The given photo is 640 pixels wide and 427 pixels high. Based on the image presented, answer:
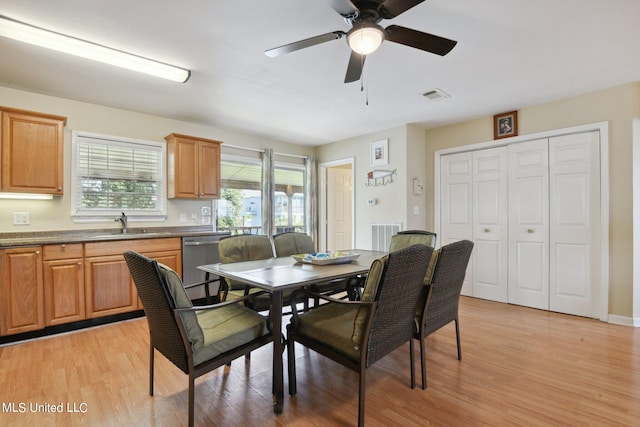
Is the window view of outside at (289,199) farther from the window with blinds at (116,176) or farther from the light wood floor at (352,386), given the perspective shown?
the light wood floor at (352,386)

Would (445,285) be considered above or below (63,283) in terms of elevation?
above

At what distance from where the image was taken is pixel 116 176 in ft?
12.3

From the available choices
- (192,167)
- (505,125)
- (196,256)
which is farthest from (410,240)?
(192,167)

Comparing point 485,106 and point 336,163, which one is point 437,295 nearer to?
point 485,106

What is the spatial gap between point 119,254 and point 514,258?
4.68 m

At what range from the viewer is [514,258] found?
12.8 ft

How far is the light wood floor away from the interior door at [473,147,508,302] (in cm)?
118

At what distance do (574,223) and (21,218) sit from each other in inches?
235

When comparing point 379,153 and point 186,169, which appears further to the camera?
point 379,153

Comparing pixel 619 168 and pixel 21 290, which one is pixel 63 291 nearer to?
pixel 21 290

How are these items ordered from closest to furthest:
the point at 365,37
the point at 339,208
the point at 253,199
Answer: the point at 365,37
the point at 253,199
the point at 339,208

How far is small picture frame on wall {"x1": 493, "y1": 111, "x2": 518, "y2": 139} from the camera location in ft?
12.6

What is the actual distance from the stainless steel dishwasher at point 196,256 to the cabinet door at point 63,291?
99 cm

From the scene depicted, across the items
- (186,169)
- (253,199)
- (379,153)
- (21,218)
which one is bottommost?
(21,218)
